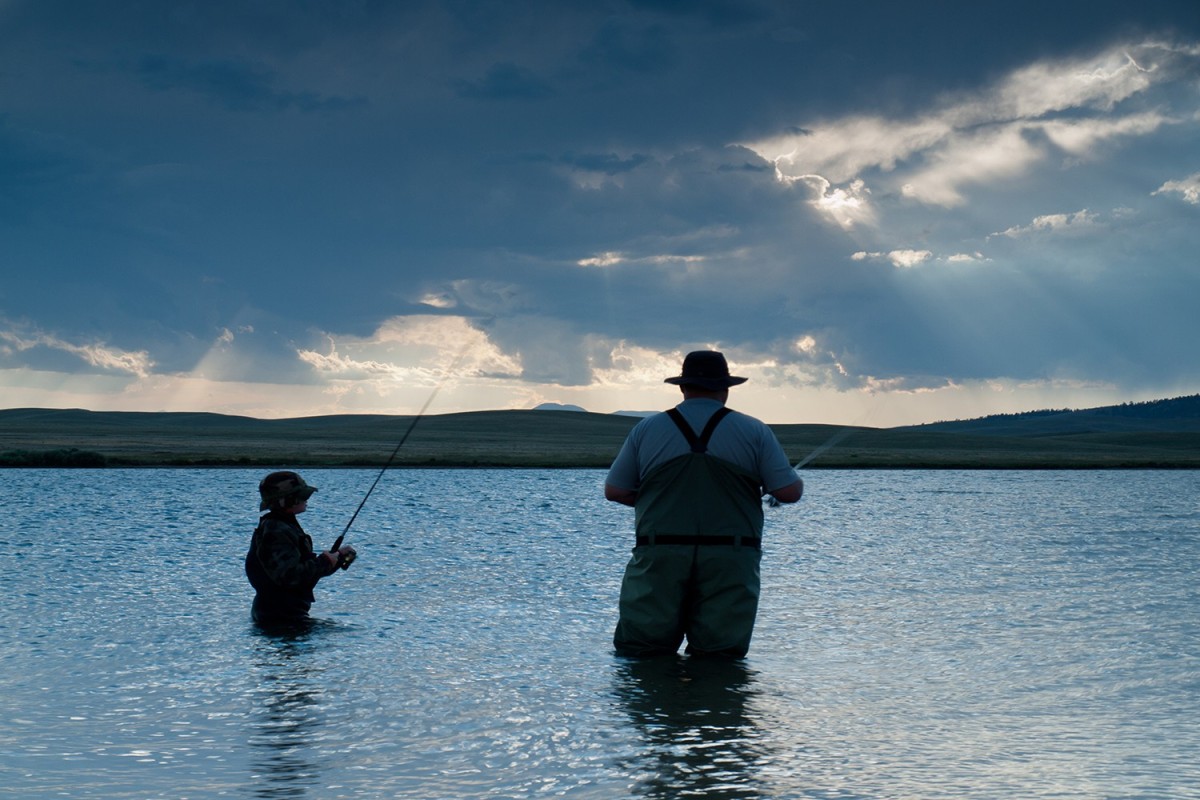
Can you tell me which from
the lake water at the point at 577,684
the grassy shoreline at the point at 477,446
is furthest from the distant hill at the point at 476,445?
the lake water at the point at 577,684

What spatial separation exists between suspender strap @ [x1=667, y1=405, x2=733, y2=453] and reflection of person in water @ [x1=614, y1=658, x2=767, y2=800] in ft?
5.09

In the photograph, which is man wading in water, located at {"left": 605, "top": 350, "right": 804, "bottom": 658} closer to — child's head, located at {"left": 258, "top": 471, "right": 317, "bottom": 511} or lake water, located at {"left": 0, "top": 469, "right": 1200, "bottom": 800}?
lake water, located at {"left": 0, "top": 469, "right": 1200, "bottom": 800}

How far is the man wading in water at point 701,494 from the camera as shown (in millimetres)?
7816

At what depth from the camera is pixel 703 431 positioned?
7.86m

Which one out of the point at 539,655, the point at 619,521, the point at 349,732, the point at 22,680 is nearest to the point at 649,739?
the point at 349,732

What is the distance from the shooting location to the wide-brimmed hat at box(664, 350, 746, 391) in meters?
7.82

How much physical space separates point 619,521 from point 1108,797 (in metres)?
25.9

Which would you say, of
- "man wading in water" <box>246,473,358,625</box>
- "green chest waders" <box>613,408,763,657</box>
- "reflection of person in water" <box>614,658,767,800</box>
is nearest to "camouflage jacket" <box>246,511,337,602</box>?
"man wading in water" <box>246,473,358,625</box>

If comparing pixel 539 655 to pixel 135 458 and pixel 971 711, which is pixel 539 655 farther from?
pixel 135 458

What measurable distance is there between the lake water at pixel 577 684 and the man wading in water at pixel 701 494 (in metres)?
0.58

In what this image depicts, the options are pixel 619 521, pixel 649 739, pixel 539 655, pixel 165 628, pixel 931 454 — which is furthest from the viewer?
pixel 931 454

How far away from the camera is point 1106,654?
1007 cm

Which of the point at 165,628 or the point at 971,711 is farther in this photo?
the point at 165,628

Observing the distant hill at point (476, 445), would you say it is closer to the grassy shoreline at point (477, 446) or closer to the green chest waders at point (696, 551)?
the grassy shoreline at point (477, 446)
